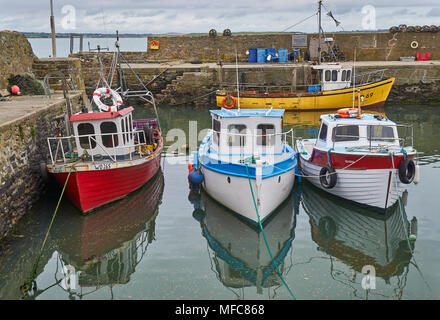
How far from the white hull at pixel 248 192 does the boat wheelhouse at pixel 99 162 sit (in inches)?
83.5

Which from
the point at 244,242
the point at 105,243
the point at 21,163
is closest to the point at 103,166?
the point at 21,163

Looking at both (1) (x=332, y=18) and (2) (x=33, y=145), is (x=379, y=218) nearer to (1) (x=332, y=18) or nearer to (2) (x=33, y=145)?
(2) (x=33, y=145)

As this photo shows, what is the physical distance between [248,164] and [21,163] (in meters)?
5.24

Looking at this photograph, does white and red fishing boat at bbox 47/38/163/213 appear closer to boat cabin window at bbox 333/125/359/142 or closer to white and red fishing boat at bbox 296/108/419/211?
white and red fishing boat at bbox 296/108/419/211

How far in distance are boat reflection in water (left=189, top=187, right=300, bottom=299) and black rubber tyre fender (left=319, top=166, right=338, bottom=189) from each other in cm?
94

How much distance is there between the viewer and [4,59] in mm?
16547

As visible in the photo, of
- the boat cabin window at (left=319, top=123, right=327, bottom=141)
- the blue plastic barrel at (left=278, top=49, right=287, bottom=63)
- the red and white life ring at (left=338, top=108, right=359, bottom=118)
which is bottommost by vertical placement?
the boat cabin window at (left=319, top=123, right=327, bottom=141)

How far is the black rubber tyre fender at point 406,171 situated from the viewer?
9.59 meters

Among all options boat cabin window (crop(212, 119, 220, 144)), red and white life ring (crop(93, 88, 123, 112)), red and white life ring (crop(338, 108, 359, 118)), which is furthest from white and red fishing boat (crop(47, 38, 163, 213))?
red and white life ring (crop(338, 108, 359, 118))

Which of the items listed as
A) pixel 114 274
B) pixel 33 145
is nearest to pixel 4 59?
pixel 33 145

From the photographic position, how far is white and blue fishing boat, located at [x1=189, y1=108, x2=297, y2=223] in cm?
952

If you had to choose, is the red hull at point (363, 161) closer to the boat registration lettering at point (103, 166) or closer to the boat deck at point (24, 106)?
the boat registration lettering at point (103, 166)

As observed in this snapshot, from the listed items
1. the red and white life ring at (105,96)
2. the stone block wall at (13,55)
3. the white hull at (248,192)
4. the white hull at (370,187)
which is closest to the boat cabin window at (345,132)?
the white hull at (370,187)

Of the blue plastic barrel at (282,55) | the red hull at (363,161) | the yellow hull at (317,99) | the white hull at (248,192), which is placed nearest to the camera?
the white hull at (248,192)
